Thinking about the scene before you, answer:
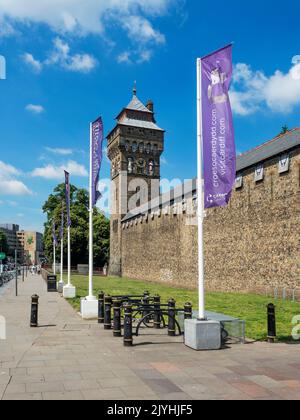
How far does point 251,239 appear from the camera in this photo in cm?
2881

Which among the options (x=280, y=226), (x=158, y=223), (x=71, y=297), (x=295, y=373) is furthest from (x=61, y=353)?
(x=158, y=223)

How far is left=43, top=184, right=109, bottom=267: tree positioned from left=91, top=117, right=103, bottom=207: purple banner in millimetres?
55491

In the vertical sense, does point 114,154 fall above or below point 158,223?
above

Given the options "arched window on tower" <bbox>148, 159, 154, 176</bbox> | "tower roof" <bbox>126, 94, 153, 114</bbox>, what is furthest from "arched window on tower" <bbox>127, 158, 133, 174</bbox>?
"tower roof" <bbox>126, 94, 153, 114</bbox>

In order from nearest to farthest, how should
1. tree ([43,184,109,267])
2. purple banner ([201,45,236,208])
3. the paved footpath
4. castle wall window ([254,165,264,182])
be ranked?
the paved footpath < purple banner ([201,45,236,208]) < castle wall window ([254,165,264,182]) < tree ([43,184,109,267])

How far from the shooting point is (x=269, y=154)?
27578 mm

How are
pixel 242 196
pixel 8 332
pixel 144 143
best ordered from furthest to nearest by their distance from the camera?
pixel 144 143, pixel 242 196, pixel 8 332

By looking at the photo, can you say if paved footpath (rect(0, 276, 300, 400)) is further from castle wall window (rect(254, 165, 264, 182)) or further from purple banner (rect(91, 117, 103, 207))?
castle wall window (rect(254, 165, 264, 182))

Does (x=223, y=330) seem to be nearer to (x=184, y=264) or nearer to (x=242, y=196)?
(x=242, y=196)

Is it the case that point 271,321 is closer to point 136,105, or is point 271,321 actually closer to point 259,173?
point 259,173

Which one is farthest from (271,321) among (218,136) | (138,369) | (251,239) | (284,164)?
(251,239)

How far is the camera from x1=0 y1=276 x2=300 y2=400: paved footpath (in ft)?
20.2

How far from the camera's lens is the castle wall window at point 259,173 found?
90.7 feet
